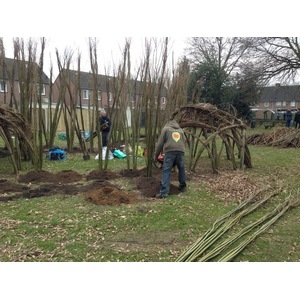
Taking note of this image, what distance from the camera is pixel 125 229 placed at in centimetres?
468

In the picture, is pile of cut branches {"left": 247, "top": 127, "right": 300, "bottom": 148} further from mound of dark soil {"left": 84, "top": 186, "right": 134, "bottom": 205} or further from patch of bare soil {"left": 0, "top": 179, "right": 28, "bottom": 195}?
patch of bare soil {"left": 0, "top": 179, "right": 28, "bottom": 195}

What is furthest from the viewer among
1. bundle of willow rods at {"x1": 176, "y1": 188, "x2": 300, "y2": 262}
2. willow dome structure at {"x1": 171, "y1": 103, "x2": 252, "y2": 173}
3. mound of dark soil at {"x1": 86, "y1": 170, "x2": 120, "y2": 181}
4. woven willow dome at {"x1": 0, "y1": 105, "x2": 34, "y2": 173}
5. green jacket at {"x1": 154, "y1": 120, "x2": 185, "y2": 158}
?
willow dome structure at {"x1": 171, "y1": 103, "x2": 252, "y2": 173}

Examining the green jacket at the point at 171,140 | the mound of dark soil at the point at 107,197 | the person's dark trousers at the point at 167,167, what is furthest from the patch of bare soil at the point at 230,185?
the mound of dark soil at the point at 107,197

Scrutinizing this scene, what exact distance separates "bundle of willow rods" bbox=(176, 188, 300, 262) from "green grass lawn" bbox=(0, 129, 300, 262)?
A: 0.31 ft

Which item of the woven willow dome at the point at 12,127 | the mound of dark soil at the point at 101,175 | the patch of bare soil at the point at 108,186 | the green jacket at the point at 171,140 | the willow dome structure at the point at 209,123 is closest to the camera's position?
the patch of bare soil at the point at 108,186

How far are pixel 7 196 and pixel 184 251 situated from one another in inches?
161

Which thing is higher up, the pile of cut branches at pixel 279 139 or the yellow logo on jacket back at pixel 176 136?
the yellow logo on jacket back at pixel 176 136

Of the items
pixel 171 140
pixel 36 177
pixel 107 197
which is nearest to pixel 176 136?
pixel 171 140

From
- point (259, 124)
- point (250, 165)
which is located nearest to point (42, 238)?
point (250, 165)

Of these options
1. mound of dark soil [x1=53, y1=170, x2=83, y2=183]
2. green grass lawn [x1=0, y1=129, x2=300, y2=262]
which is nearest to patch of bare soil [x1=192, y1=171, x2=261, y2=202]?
green grass lawn [x1=0, y1=129, x2=300, y2=262]

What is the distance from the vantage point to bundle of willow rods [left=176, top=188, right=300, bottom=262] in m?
3.69

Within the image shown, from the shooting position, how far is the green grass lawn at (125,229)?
12.6ft

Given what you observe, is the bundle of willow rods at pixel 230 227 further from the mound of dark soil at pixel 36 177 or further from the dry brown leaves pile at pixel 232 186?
the mound of dark soil at pixel 36 177

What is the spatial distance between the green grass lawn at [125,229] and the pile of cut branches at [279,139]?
390 inches
